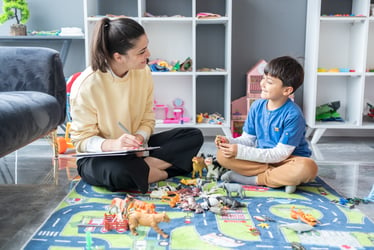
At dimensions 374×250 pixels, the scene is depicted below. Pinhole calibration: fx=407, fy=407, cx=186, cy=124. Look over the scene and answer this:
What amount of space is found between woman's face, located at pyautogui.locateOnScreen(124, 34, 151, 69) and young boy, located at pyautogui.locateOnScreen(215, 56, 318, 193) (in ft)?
1.38

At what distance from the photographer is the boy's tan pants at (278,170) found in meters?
1.52

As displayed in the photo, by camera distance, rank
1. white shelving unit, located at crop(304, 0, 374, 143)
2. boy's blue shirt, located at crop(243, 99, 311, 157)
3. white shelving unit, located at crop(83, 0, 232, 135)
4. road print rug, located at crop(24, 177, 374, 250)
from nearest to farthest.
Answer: road print rug, located at crop(24, 177, 374, 250), boy's blue shirt, located at crop(243, 99, 311, 157), white shelving unit, located at crop(304, 0, 374, 143), white shelving unit, located at crop(83, 0, 232, 135)

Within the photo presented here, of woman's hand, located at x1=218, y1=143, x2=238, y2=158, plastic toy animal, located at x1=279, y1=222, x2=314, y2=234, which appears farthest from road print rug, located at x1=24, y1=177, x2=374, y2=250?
woman's hand, located at x1=218, y1=143, x2=238, y2=158

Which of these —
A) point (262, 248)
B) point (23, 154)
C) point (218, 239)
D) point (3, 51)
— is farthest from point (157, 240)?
point (23, 154)

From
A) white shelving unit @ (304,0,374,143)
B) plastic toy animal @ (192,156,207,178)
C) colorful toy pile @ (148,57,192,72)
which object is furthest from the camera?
colorful toy pile @ (148,57,192,72)

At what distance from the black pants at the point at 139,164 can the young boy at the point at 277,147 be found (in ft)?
0.52

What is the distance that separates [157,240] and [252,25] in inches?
80.7

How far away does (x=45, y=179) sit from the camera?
1.76m

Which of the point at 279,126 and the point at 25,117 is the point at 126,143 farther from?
the point at 279,126

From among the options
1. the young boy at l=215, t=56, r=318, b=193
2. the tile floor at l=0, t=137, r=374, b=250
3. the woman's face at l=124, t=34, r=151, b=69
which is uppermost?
the woman's face at l=124, t=34, r=151, b=69

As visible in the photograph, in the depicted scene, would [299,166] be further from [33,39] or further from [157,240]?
[33,39]

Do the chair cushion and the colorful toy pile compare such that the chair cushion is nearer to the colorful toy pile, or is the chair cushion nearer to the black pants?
the black pants

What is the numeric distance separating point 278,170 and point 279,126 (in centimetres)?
17

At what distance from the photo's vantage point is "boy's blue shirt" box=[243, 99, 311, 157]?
1571mm
